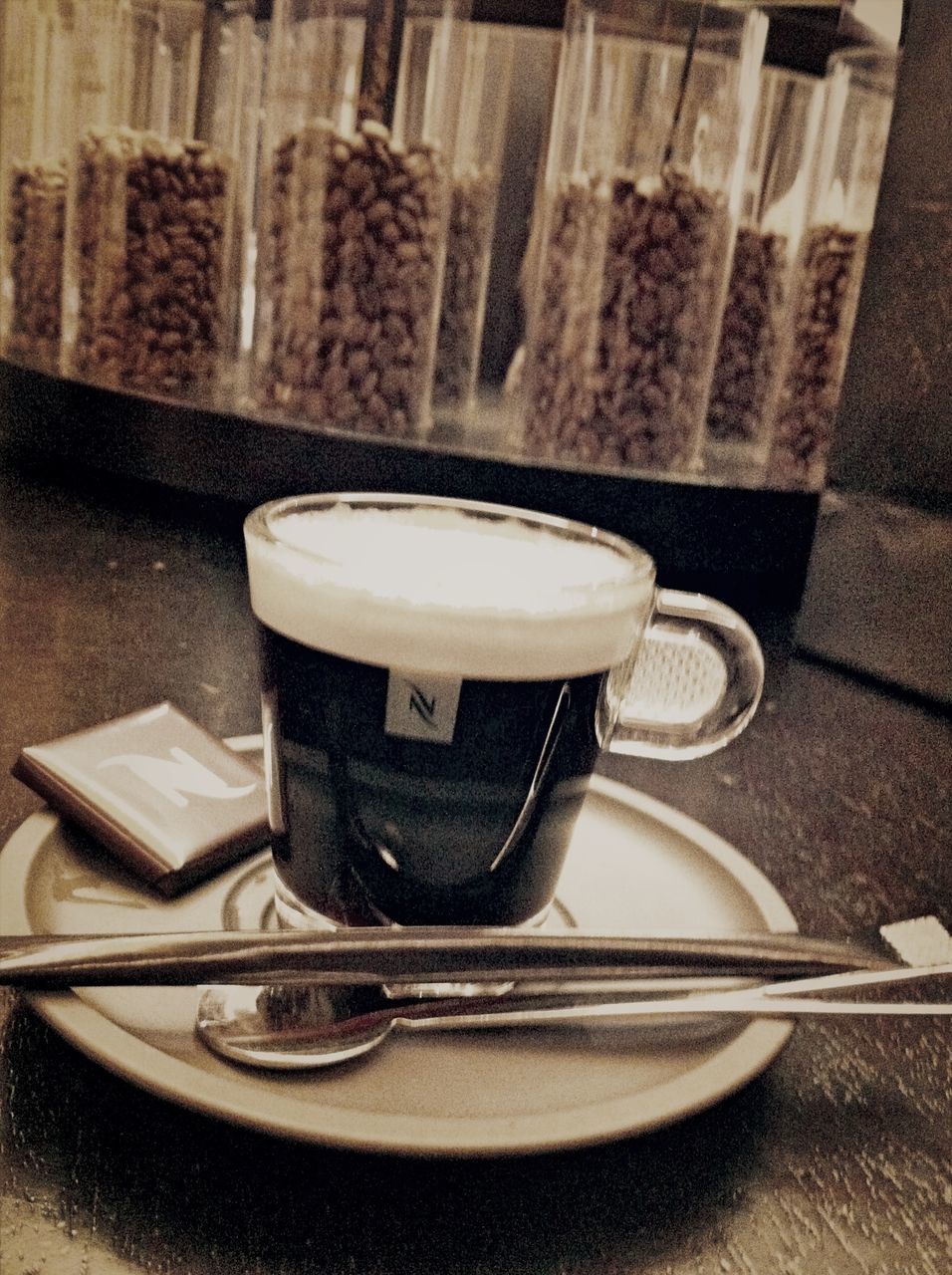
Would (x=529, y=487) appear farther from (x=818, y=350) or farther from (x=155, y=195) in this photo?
(x=155, y=195)

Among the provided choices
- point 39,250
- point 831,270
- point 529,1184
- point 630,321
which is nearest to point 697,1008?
point 529,1184

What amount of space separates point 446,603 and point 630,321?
0.70 meters

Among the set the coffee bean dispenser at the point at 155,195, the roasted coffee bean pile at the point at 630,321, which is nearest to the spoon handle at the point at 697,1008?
the roasted coffee bean pile at the point at 630,321

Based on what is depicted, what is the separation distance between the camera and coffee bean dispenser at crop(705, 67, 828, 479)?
113cm

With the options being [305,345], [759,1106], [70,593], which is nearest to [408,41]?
[305,345]

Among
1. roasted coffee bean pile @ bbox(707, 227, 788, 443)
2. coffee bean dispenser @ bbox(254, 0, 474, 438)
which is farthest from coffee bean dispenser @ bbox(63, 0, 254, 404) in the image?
roasted coffee bean pile @ bbox(707, 227, 788, 443)

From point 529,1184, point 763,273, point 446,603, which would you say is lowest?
point 529,1184

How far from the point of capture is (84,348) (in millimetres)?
1166

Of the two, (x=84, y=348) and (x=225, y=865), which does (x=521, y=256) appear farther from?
(x=225, y=865)

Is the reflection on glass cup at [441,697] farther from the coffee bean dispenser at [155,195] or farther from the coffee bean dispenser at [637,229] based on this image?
the coffee bean dispenser at [155,195]

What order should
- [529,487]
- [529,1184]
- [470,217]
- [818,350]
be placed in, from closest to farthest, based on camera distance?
[529,1184]
[529,487]
[818,350]
[470,217]

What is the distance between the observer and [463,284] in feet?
3.86

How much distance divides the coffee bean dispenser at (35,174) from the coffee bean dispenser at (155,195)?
52 millimetres

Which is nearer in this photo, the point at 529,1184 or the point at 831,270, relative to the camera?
the point at 529,1184
